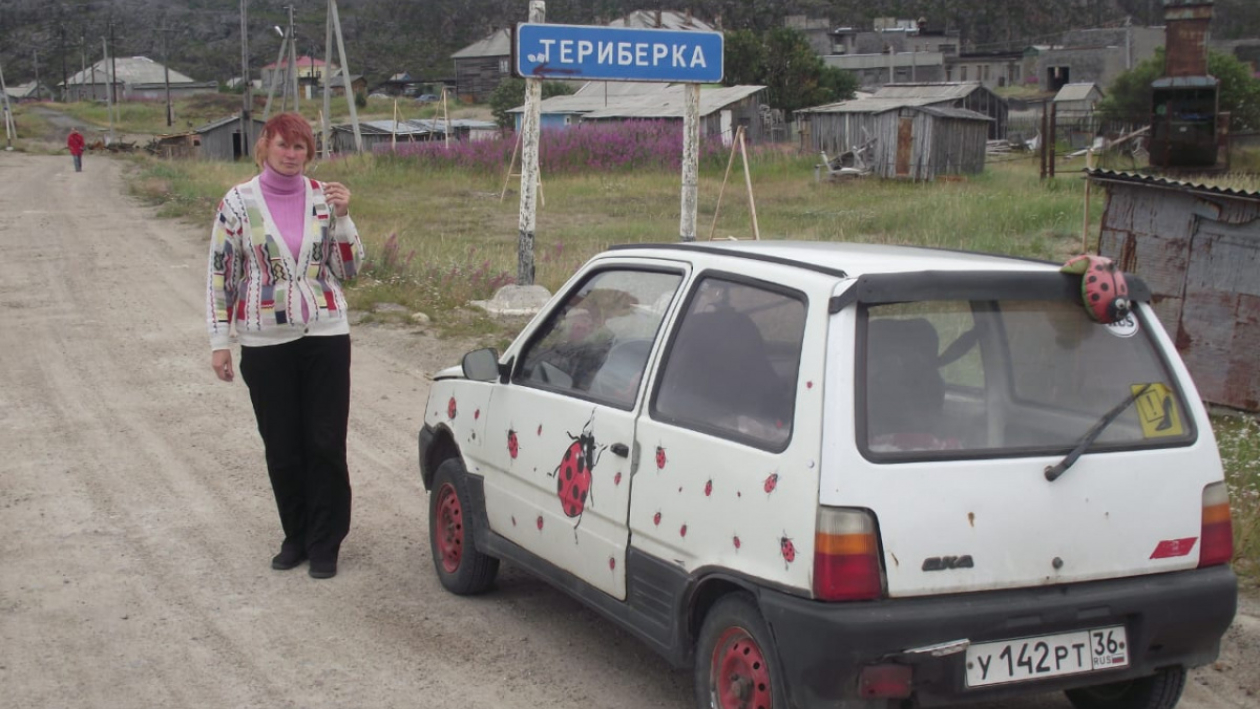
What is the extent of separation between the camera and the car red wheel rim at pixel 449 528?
561 centimetres

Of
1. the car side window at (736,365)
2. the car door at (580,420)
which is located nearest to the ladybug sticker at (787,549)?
the car side window at (736,365)

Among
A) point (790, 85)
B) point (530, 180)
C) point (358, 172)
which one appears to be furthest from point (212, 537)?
point (790, 85)

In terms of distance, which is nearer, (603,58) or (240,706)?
(240,706)

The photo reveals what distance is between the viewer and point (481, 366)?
5.19 meters

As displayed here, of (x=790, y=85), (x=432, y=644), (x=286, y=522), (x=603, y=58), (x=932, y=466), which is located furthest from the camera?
(x=790, y=85)

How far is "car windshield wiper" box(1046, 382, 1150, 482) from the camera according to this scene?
3.55 m

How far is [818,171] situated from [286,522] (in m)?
33.1

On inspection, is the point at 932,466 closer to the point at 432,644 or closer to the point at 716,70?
the point at 432,644

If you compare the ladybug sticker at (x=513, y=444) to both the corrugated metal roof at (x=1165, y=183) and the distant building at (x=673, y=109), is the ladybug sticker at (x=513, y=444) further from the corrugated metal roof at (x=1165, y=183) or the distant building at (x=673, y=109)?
the distant building at (x=673, y=109)

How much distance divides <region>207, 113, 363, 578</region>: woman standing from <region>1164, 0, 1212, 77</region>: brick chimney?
28188 millimetres

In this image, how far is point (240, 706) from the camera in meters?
4.46

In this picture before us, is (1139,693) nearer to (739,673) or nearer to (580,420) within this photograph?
(739,673)

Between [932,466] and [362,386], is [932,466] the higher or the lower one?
the higher one

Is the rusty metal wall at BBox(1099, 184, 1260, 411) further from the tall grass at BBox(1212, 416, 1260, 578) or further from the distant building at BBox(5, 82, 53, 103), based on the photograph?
the distant building at BBox(5, 82, 53, 103)
